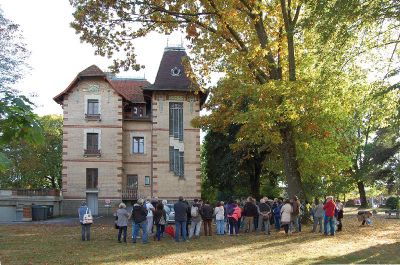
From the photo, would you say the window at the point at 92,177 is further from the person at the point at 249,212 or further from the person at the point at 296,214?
the person at the point at 296,214

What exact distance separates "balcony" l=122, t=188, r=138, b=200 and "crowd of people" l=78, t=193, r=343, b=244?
1946 centimetres

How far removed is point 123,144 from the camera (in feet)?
142

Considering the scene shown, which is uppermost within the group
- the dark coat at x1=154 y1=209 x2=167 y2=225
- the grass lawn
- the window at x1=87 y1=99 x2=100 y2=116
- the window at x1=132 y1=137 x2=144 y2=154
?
the window at x1=87 y1=99 x2=100 y2=116

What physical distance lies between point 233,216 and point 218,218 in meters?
0.72

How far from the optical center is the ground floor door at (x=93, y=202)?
41.2m

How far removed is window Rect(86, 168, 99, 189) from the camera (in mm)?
41438

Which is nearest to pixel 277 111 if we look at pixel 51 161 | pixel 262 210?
pixel 262 210

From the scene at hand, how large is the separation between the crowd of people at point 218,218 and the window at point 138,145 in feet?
68.1

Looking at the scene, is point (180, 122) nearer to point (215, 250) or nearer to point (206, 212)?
point (206, 212)

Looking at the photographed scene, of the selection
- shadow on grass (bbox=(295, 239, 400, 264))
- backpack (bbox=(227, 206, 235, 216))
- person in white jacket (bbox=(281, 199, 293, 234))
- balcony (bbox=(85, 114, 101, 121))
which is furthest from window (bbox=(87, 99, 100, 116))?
shadow on grass (bbox=(295, 239, 400, 264))

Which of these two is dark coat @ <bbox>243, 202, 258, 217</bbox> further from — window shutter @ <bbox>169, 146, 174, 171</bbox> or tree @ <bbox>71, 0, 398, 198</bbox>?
window shutter @ <bbox>169, 146, 174, 171</bbox>

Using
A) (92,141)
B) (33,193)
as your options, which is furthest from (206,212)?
(33,193)

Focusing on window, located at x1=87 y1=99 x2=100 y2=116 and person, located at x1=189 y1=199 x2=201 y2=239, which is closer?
person, located at x1=189 y1=199 x2=201 y2=239

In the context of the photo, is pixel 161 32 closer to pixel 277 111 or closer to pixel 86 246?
pixel 277 111
